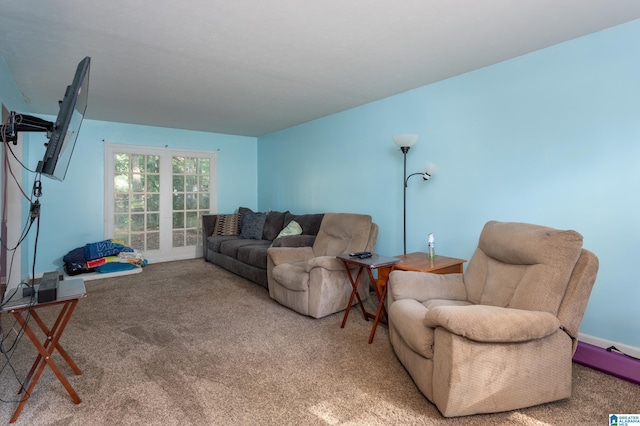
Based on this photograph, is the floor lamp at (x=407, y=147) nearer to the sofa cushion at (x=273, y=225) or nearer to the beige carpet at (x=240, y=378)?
the beige carpet at (x=240, y=378)

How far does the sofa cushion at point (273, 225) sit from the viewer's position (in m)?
5.01

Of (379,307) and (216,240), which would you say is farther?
(216,240)

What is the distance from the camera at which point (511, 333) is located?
1576 mm

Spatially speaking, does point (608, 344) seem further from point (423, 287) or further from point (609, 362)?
point (423, 287)

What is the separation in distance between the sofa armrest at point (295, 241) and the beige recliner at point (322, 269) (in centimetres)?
22

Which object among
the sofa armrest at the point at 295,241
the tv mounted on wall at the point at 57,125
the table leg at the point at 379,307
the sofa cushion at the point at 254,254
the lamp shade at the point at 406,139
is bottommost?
the table leg at the point at 379,307

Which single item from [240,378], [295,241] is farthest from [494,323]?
[295,241]

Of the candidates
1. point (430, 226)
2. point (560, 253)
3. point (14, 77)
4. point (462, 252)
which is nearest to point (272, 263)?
point (430, 226)

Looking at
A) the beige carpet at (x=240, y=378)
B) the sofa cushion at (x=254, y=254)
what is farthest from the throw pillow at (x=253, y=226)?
the beige carpet at (x=240, y=378)

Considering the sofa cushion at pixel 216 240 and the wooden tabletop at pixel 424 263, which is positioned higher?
the wooden tabletop at pixel 424 263

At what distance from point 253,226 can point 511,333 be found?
169 inches

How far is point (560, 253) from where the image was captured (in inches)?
72.1

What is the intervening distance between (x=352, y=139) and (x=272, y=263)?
1984 millimetres

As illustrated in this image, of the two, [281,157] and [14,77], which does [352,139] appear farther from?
[14,77]
